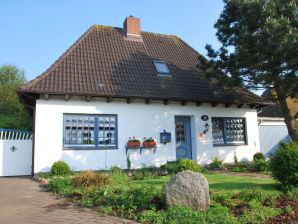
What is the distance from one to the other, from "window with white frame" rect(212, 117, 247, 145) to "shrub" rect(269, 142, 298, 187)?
271 inches

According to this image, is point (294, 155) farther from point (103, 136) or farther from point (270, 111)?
point (270, 111)

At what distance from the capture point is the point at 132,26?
599 inches

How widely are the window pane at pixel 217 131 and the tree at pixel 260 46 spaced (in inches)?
106

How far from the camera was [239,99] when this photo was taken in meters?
13.3

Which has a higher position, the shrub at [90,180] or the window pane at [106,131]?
the window pane at [106,131]

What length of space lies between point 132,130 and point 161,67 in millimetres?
4074

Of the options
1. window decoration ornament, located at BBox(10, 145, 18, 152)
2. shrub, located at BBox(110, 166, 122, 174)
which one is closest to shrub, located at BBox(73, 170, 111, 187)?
shrub, located at BBox(110, 166, 122, 174)

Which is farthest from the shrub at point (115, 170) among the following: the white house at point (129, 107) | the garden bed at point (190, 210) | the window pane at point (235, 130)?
the window pane at point (235, 130)

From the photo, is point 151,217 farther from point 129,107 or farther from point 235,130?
point 235,130

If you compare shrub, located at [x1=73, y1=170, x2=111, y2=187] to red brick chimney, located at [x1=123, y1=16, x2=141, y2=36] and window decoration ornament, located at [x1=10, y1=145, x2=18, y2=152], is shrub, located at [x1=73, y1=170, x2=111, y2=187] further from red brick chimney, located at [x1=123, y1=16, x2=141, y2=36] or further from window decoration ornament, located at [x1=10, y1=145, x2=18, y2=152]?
red brick chimney, located at [x1=123, y1=16, x2=141, y2=36]

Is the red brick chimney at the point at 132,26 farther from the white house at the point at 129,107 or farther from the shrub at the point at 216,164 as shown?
the shrub at the point at 216,164

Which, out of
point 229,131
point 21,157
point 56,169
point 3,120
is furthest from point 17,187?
point 3,120

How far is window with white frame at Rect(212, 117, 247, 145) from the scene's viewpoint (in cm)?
1353

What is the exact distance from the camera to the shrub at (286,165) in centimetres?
614
